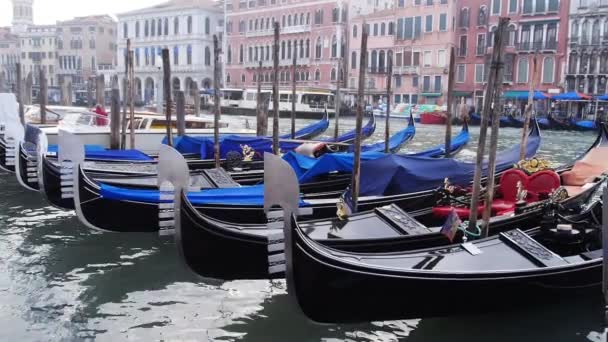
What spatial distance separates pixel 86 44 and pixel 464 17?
77.9ft

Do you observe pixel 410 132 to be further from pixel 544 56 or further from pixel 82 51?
pixel 82 51

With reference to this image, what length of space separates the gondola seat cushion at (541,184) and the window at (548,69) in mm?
17538

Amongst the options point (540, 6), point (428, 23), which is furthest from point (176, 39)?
point (540, 6)

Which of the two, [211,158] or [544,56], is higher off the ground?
[544,56]

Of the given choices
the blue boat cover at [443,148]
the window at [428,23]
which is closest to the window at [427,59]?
the window at [428,23]

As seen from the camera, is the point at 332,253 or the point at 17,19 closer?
the point at 332,253

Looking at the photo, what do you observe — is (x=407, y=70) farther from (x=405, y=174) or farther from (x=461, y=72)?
(x=405, y=174)

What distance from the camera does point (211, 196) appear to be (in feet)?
15.3

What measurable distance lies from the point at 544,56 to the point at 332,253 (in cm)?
2001

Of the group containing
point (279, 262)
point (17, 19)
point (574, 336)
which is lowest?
point (574, 336)

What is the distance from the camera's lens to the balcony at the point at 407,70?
23672mm

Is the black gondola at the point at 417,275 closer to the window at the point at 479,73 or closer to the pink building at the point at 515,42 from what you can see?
the pink building at the point at 515,42

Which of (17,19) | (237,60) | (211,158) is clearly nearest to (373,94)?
(237,60)

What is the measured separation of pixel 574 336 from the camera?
3412 mm
